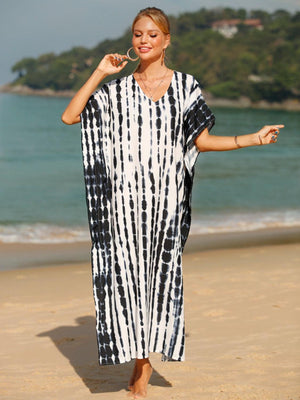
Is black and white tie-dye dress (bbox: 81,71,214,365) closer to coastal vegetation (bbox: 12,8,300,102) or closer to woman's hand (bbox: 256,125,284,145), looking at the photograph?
woman's hand (bbox: 256,125,284,145)

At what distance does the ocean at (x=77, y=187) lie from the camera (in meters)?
10.4

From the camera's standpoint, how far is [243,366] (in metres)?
3.82

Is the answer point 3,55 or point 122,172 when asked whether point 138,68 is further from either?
point 3,55

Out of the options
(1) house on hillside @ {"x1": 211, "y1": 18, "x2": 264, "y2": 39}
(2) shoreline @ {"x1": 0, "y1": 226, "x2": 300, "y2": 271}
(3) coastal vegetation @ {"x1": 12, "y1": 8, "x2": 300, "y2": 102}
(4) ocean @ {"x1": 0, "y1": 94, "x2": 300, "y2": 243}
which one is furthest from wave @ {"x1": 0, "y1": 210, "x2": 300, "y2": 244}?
(1) house on hillside @ {"x1": 211, "y1": 18, "x2": 264, "y2": 39}

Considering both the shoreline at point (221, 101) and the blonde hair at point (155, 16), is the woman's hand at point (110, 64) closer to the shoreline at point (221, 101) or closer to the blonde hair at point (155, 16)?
the blonde hair at point (155, 16)

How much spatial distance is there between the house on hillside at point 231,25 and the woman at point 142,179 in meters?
67.0

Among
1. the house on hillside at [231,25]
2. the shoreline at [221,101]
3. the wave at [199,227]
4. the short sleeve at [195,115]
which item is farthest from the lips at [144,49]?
the house on hillside at [231,25]

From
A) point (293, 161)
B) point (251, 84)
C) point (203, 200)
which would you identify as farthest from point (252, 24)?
point (203, 200)

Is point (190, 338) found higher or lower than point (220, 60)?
higher

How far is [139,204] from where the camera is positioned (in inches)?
122

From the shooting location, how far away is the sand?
11.5ft

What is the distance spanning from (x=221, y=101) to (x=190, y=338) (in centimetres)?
4984

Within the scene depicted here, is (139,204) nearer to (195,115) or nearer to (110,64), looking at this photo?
(195,115)

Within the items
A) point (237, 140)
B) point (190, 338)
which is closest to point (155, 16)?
point (237, 140)
